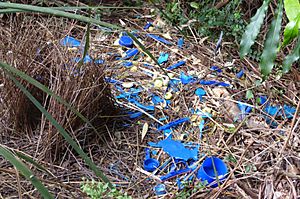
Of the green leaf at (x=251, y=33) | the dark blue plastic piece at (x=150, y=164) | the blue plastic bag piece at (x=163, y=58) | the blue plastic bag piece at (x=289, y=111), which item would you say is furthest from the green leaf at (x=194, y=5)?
the dark blue plastic piece at (x=150, y=164)

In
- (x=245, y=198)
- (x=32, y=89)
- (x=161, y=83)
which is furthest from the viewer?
(x=161, y=83)

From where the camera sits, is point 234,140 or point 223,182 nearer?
point 223,182

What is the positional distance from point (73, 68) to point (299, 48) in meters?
0.69

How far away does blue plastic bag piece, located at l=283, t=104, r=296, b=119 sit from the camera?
177 cm

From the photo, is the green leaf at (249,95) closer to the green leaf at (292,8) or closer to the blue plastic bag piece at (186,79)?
the blue plastic bag piece at (186,79)

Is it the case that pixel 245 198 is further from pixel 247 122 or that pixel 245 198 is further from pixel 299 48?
pixel 299 48

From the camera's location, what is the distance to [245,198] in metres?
1.45

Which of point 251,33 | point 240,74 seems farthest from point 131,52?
point 251,33

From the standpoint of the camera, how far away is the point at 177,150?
1626mm

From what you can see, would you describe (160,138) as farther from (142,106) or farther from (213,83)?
(213,83)

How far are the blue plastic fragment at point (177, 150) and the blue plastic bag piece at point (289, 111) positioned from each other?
39 centimetres

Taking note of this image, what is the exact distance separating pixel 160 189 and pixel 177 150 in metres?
0.18

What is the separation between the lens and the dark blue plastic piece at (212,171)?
4.95ft

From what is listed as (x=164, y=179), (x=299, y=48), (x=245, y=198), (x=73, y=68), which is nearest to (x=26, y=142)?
(x=73, y=68)
